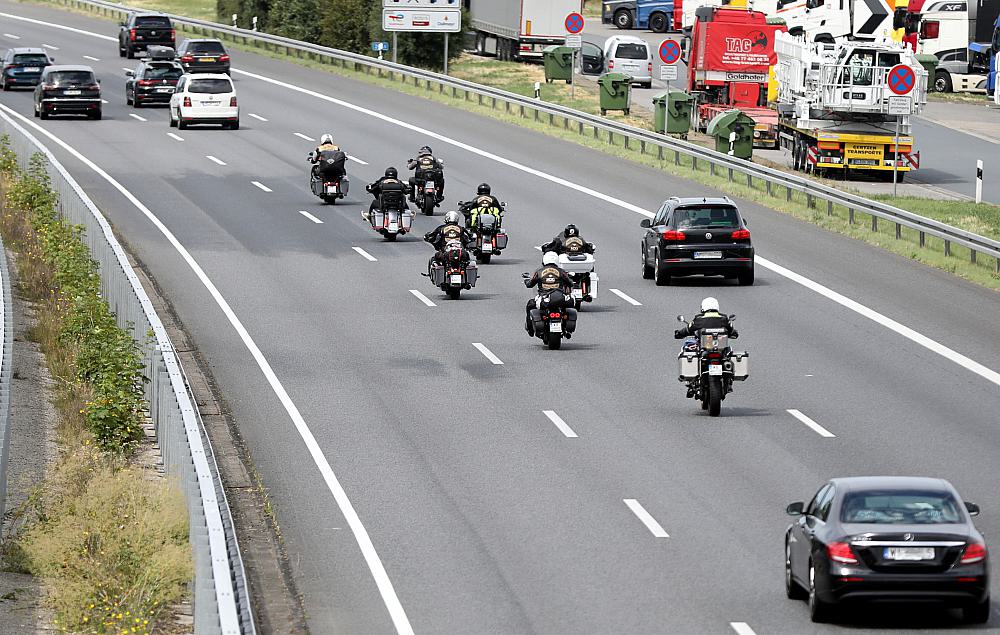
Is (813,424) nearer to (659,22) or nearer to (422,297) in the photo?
(422,297)

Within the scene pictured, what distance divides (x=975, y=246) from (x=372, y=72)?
38.6 metres

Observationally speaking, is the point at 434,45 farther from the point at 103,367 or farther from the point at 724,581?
the point at 724,581

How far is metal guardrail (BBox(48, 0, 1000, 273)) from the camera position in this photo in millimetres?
35250

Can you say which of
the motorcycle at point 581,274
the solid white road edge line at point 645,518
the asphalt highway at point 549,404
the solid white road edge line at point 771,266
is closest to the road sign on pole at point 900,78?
the asphalt highway at point 549,404

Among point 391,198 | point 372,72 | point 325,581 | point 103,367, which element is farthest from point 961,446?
point 372,72

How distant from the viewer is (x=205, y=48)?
67.9m

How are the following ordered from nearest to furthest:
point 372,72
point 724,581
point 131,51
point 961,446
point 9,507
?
point 724,581 < point 9,507 < point 961,446 < point 372,72 < point 131,51

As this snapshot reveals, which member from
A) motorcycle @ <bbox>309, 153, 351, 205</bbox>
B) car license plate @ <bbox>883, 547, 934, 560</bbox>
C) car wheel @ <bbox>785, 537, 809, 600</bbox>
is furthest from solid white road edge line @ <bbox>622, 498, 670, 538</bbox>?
motorcycle @ <bbox>309, 153, 351, 205</bbox>

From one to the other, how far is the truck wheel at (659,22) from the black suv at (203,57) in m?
33.6

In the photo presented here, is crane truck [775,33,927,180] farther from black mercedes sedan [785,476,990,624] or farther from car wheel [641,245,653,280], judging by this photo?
black mercedes sedan [785,476,990,624]

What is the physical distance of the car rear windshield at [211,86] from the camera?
5434 centimetres

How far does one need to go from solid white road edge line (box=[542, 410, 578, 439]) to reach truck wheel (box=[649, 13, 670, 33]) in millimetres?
74854

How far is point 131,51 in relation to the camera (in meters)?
74.7

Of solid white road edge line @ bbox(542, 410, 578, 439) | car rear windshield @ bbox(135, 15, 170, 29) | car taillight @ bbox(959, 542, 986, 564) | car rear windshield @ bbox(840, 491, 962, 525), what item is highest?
car rear windshield @ bbox(135, 15, 170, 29)
